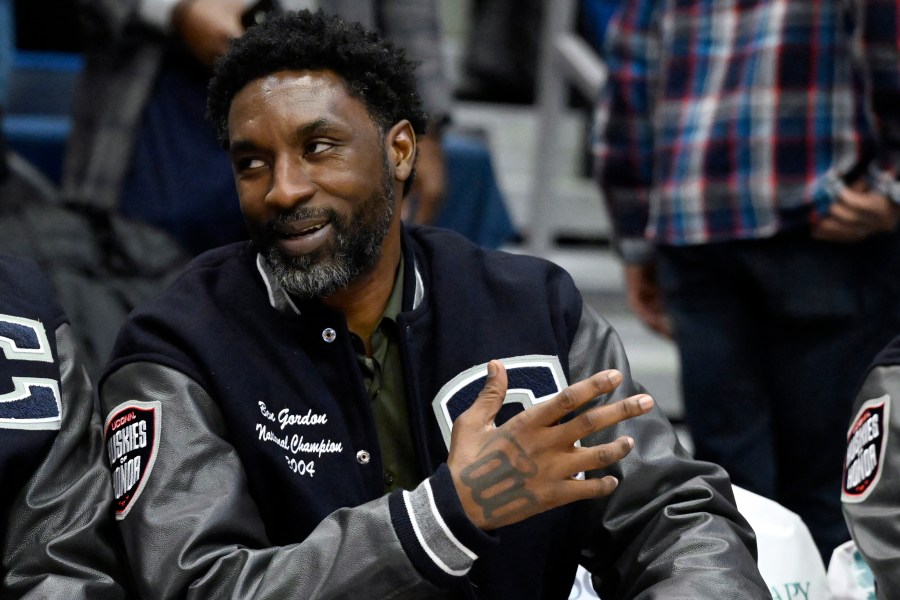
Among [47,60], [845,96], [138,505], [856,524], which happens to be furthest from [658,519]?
[47,60]

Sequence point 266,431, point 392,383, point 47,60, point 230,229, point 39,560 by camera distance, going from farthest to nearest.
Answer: point 47,60 → point 230,229 → point 392,383 → point 266,431 → point 39,560

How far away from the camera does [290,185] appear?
198cm

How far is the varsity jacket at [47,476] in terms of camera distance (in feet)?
5.99

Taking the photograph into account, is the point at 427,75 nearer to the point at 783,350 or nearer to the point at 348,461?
the point at 783,350

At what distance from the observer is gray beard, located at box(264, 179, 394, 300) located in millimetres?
2006

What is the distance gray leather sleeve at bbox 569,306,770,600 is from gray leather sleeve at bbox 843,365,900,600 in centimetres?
16

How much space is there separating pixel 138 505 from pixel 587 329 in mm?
735

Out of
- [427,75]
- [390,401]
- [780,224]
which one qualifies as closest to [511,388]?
[390,401]

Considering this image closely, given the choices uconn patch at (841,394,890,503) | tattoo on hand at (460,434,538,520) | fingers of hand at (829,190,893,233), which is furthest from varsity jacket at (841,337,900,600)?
fingers of hand at (829,190,893,233)

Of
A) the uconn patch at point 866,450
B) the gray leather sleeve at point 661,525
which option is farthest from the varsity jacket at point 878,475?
the gray leather sleeve at point 661,525

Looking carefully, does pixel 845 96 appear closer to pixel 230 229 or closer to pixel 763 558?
pixel 763 558

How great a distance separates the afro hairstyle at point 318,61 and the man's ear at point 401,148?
2 centimetres

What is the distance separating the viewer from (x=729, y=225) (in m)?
2.91

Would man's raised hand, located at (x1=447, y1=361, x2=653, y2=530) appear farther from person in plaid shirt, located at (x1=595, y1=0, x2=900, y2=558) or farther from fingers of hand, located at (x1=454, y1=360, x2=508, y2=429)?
person in plaid shirt, located at (x1=595, y1=0, x2=900, y2=558)
